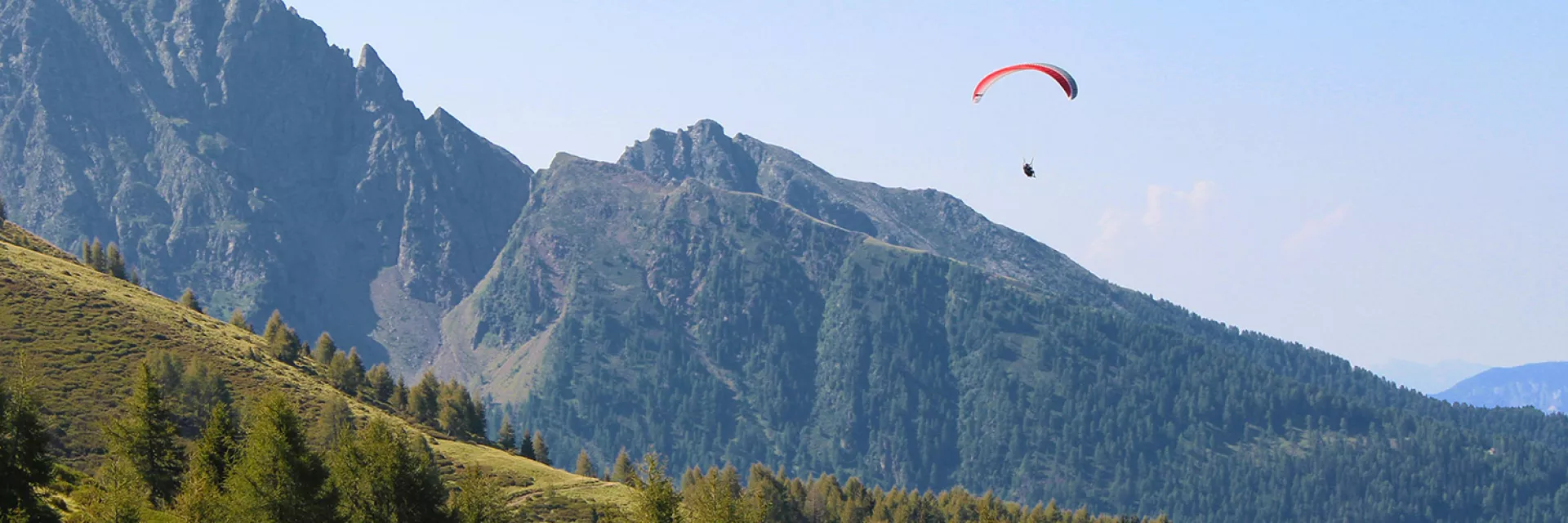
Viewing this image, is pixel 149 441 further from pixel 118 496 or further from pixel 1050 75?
pixel 1050 75

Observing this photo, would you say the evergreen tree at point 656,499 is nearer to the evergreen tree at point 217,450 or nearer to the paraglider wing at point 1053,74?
the evergreen tree at point 217,450

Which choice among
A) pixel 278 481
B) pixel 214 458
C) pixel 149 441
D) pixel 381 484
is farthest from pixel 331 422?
pixel 278 481

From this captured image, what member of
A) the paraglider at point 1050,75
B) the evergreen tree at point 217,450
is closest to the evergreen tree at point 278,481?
the evergreen tree at point 217,450

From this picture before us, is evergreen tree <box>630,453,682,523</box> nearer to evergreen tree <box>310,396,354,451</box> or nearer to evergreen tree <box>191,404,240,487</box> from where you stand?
evergreen tree <box>191,404,240,487</box>

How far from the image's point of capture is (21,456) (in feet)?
226

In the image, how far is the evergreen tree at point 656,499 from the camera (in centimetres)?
8138

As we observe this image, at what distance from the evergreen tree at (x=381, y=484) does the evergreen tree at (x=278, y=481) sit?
1.07 m

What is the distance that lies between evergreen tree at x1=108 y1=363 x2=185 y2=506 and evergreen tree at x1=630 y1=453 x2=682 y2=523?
2914 centimetres

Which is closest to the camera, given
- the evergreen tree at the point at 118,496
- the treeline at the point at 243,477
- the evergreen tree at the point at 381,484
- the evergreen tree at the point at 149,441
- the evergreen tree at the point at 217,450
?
the evergreen tree at the point at 118,496

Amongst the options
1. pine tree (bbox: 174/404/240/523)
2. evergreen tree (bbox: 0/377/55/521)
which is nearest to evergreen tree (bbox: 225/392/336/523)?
pine tree (bbox: 174/404/240/523)

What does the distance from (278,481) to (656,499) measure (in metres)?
20.6

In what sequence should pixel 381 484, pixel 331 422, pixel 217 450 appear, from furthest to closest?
pixel 331 422 → pixel 217 450 → pixel 381 484

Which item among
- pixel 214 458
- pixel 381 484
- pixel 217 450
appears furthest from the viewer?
pixel 217 450

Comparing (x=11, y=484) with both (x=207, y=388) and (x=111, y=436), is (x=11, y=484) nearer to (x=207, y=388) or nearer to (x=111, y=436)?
(x=111, y=436)
